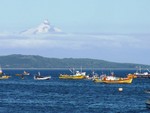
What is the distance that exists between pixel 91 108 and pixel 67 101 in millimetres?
19394

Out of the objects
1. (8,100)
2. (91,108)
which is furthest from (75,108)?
(8,100)

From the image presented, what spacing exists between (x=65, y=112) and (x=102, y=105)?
17285mm

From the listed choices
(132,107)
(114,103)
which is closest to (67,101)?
(114,103)

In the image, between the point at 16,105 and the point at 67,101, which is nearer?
the point at 16,105

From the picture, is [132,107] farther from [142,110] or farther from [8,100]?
[8,100]

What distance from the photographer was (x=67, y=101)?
464 ft

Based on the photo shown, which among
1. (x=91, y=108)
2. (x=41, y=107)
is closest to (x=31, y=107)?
(x=41, y=107)

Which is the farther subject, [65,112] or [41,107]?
[41,107]

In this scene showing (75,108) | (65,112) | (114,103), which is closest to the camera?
(65,112)

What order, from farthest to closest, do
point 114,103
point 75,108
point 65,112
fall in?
point 114,103
point 75,108
point 65,112

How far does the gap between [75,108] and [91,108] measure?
3005mm

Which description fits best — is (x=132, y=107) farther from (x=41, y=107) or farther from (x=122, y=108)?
(x=41, y=107)

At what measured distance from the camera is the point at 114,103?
13588 centimetres

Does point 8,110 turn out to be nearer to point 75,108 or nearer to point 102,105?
point 75,108
